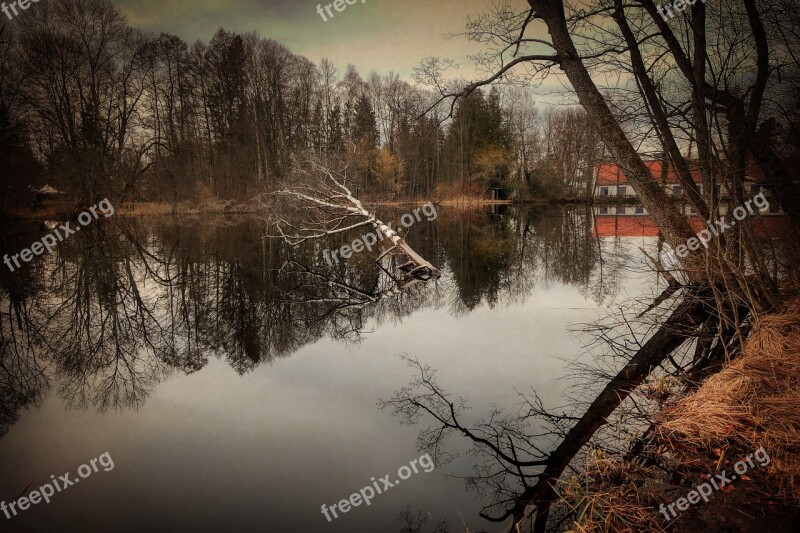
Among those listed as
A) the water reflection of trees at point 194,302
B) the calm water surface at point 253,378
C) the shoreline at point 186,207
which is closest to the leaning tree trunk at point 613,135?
the calm water surface at point 253,378

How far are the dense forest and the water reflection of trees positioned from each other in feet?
22.5

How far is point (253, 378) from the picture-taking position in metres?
4.08

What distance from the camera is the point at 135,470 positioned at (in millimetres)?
2658

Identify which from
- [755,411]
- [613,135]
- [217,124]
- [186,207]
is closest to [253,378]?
[755,411]

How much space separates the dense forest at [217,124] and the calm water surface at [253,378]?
942 cm

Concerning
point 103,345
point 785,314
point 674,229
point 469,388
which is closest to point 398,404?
point 469,388

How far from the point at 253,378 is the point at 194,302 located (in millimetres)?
3589

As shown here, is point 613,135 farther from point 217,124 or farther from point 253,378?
point 217,124

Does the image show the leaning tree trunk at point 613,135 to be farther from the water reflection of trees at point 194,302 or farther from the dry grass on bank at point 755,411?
the dry grass on bank at point 755,411

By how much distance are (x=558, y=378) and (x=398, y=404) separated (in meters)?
1.77

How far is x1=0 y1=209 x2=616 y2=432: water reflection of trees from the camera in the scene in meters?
4.32

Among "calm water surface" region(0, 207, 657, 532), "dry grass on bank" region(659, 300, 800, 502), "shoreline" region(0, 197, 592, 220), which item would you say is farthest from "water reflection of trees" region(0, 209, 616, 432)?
"shoreline" region(0, 197, 592, 220)

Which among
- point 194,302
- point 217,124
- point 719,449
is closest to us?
point 719,449

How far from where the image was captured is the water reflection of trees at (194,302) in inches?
170
